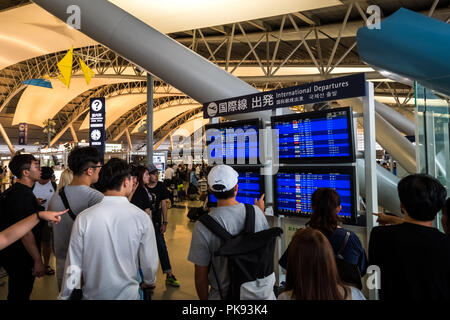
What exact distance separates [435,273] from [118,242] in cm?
189

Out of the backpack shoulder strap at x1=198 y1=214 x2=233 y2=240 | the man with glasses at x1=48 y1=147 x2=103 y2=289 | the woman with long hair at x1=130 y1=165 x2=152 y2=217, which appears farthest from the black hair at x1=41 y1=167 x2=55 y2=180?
the backpack shoulder strap at x1=198 y1=214 x2=233 y2=240

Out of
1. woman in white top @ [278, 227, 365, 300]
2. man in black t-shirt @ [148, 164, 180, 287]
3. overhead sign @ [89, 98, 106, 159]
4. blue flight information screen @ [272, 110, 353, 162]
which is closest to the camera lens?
woman in white top @ [278, 227, 365, 300]

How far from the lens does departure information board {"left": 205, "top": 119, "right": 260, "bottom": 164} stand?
4031 millimetres

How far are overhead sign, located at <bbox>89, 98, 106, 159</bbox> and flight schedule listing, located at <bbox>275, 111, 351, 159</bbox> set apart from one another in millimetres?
9773

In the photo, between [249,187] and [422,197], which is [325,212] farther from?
[249,187]

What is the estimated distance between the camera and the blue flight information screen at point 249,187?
399cm

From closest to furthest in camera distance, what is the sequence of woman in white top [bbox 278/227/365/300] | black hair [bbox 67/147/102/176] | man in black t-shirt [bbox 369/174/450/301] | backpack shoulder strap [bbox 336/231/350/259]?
woman in white top [bbox 278/227/365/300]
man in black t-shirt [bbox 369/174/450/301]
backpack shoulder strap [bbox 336/231/350/259]
black hair [bbox 67/147/102/176]

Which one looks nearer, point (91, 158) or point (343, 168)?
point (91, 158)

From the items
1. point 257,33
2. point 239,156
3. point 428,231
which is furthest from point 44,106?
point 428,231

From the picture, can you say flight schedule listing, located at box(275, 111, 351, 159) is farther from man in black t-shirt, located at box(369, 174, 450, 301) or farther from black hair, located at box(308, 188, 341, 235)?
man in black t-shirt, located at box(369, 174, 450, 301)

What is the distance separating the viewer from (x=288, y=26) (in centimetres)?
1506

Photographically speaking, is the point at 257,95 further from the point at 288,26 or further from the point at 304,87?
the point at 288,26

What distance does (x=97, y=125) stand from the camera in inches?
496

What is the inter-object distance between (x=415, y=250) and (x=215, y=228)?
1142 millimetres
